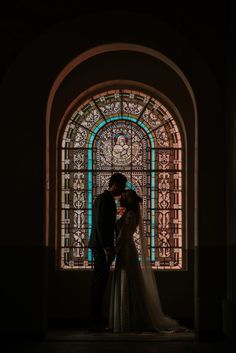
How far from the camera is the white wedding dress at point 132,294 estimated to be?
9617 millimetres

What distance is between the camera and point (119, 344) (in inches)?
332

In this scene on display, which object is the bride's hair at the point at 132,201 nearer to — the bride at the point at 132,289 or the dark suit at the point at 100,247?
the bride at the point at 132,289

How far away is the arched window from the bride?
116 cm

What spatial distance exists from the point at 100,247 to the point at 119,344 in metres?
1.50

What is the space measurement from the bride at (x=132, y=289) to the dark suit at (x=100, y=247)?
23 cm

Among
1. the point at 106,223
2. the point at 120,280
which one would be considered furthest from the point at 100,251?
the point at 120,280

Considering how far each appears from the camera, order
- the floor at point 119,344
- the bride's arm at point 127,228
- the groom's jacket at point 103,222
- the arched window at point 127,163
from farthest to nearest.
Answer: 1. the arched window at point 127,163
2. the bride's arm at point 127,228
3. the groom's jacket at point 103,222
4. the floor at point 119,344

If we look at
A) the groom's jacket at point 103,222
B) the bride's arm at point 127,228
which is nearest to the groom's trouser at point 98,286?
the groom's jacket at point 103,222

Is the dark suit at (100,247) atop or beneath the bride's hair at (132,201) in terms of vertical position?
beneath

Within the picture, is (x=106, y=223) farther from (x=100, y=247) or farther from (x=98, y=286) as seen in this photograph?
(x=98, y=286)

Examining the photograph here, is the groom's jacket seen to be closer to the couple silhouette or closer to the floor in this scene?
the couple silhouette

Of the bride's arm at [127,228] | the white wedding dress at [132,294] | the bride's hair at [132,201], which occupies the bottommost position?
the white wedding dress at [132,294]
